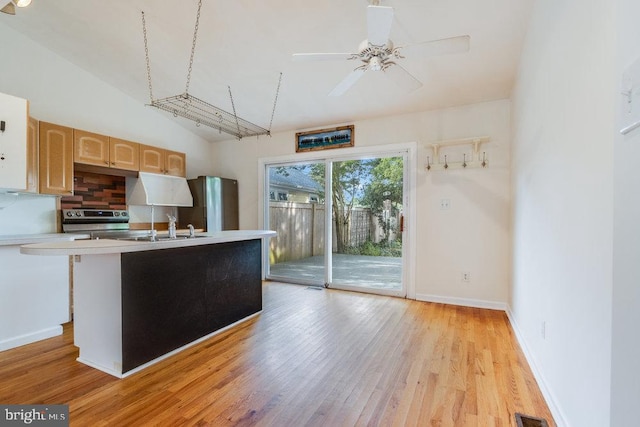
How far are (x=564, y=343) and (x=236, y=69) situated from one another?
3.71 meters

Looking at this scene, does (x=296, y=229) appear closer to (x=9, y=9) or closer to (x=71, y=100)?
(x=71, y=100)

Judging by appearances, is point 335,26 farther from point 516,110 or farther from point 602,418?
point 602,418

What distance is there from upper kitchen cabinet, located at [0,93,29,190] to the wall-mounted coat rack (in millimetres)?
4241

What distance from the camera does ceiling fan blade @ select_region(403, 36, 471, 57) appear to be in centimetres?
189

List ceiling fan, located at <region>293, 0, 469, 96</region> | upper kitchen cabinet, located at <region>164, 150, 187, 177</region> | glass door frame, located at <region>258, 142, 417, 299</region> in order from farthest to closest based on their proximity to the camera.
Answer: upper kitchen cabinet, located at <region>164, 150, 187, 177</region>
glass door frame, located at <region>258, 142, 417, 299</region>
ceiling fan, located at <region>293, 0, 469, 96</region>

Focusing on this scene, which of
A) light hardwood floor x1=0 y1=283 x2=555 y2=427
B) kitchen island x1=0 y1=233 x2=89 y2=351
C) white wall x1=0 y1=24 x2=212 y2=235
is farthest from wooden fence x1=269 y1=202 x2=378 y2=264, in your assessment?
kitchen island x1=0 y1=233 x2=89 y2=351

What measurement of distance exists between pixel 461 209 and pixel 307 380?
2.73m

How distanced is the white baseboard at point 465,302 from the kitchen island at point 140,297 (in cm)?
256

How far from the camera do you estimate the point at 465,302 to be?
3736 millimetres

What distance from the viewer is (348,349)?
8.32 ft

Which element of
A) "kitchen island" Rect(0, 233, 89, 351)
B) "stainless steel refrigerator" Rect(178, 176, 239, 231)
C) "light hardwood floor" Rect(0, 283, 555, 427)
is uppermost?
"stainless steel refrigerator" Rect(178, 176, 239, 231)

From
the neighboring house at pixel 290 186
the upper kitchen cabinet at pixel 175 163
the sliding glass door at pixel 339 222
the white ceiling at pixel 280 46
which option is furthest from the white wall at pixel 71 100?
the sliding glass door at pixel 339 222

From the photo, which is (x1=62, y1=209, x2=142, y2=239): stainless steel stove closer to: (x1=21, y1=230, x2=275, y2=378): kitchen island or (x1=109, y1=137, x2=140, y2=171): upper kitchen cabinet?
(x1=109, y1=137, x2=140, y2=171): upper kitchen cabinet

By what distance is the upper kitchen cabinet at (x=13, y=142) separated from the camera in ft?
8.83
